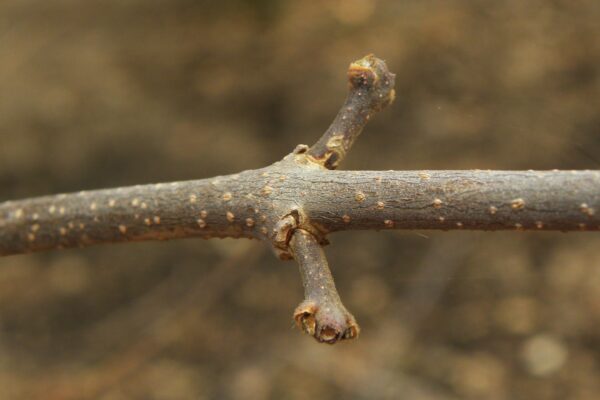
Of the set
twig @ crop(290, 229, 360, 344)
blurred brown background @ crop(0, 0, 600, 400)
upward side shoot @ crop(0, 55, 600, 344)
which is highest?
blurred brown background @ crop(0, 0, 600, 400)

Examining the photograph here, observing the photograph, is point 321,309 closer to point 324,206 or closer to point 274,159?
point 324,206

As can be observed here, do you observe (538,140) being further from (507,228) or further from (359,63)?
(507,228)

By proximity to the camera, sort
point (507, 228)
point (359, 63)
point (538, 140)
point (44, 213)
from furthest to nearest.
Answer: point (538, 140) < point (44, 213) < point (359, 63) < point (507, 228)

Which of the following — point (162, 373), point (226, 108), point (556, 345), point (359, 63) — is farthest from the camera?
point (226, 108)

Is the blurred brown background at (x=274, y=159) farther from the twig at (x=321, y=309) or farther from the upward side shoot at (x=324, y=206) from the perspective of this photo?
the twig at (x=321, y=309)

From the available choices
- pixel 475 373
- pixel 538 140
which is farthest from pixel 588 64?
pixel 475 373

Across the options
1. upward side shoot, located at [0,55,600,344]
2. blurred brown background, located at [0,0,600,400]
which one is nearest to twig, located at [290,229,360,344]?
upward side shoot, located at [0,55,600,344]

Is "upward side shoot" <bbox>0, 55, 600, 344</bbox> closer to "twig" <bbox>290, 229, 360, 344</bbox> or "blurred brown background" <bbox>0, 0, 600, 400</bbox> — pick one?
"twig" <bbox>290, 229, 360, 344</bbox>
